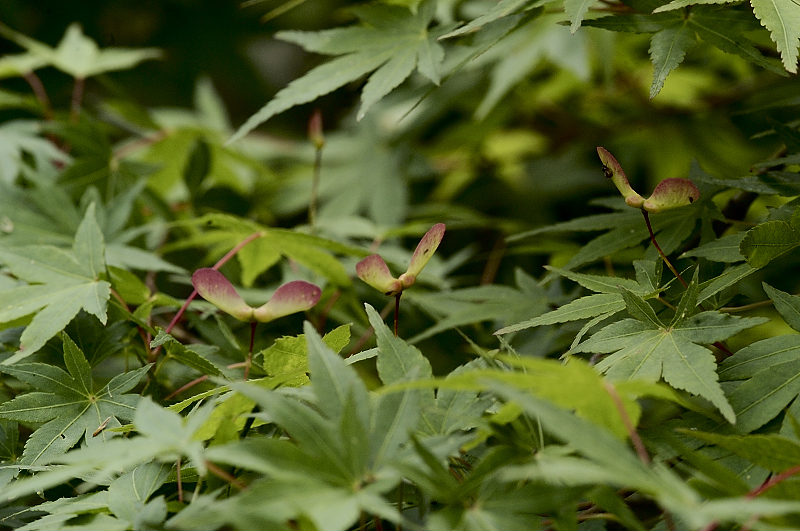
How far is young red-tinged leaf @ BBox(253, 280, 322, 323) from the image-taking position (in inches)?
25.6

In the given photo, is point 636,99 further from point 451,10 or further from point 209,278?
point 209,278

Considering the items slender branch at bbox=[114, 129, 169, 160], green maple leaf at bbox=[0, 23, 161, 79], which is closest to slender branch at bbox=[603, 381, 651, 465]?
slender branch at bbox=[114, 129, 169, 160]

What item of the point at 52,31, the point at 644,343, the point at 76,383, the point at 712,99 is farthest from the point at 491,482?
the point at 52,31

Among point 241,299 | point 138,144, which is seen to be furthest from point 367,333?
point 138,144

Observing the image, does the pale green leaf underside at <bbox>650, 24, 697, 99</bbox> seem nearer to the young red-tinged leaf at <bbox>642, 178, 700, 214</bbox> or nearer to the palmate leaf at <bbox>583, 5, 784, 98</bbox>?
the palmate leaf at <bbox>583, 5, 784, 98</bbox>

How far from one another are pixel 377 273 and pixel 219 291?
0.16 metres

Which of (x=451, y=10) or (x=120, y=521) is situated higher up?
(x=451, y=10)

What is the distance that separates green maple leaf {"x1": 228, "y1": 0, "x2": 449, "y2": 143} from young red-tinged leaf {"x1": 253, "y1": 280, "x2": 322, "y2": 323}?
0.25 m

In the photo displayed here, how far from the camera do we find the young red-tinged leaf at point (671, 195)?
0.61 meters

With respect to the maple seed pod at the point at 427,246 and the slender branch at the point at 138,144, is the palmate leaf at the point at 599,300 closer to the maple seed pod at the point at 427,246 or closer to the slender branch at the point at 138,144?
the maple seed pod at the point at 427,246

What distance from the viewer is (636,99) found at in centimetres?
172

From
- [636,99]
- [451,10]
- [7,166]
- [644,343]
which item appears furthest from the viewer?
[636,99]

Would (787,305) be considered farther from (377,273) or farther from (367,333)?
(367,333)

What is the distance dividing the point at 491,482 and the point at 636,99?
4.86ft
